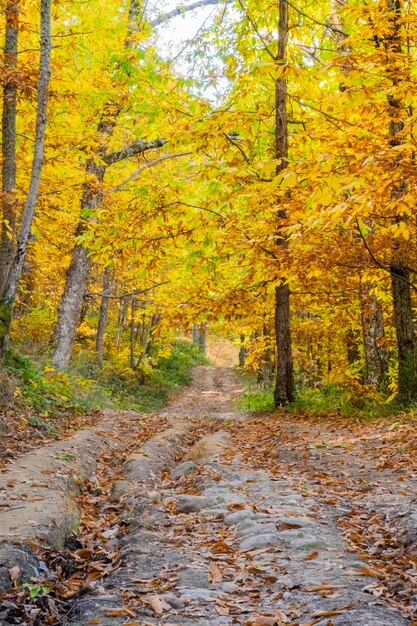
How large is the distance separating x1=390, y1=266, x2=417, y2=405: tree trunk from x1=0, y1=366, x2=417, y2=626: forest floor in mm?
1772

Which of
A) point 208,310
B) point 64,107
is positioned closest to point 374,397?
point 208,310

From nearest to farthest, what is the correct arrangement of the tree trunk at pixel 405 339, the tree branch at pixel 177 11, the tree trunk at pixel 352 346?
the tree trunk at pixel 405 339
the tree branch at pixel 177 11
the tree trunk at pixel 352 346

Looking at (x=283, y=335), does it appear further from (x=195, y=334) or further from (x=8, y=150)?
(x=195, y=334)

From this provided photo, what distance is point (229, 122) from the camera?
342 inches

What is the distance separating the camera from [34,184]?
803cm

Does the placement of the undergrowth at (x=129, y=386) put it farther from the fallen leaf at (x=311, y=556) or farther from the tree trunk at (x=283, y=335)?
the fallen leaf at (x=311, y=556)

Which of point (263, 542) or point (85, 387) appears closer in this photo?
point (263, 542)

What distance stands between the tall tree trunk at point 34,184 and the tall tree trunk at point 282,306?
16.2 feet

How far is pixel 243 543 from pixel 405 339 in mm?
6480

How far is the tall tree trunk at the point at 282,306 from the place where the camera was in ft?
36.5

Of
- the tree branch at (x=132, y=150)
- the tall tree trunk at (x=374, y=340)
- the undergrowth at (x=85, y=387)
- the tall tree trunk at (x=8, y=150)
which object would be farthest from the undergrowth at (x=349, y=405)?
the tree branch at (x=132, y=150)

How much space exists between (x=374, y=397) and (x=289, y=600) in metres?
7.55

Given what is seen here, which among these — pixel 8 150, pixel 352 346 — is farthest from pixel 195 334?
pixel 8 150

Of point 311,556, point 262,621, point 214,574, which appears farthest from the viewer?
point 311,556
